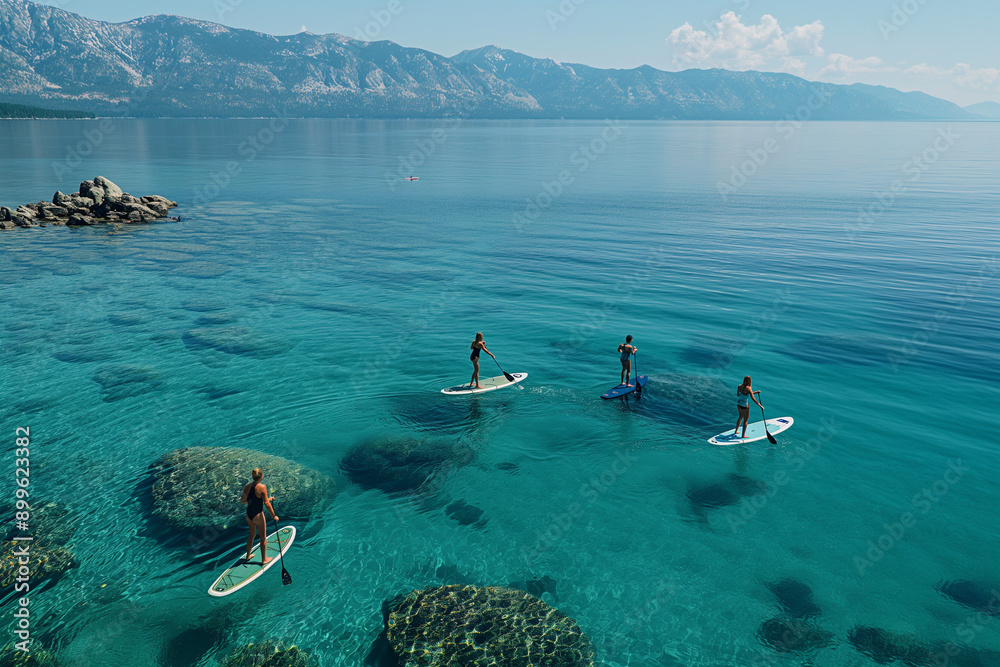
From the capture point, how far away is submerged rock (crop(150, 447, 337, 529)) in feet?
64.4

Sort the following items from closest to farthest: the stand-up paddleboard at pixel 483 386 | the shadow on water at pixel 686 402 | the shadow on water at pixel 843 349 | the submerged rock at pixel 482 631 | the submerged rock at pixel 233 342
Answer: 1. the submerged rock at pixel 482 631
2. the shadow on water at pixel 686 402
3. the stand-up paddleboard at pixel 483 386
4. the shadow on water at pixel 843 349
5. the submerged rock at pixel 233 342

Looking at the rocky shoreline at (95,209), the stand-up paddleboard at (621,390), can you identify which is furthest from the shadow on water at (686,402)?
the rocky shoreline at (95,209)

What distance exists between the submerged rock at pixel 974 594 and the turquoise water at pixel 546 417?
0.37 metres

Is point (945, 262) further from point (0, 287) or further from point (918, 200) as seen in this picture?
point (0, 287)

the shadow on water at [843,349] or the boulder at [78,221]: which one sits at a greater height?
the shadow on water at [843,349]

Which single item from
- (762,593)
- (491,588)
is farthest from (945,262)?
(491,588)

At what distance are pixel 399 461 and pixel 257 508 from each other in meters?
6.89

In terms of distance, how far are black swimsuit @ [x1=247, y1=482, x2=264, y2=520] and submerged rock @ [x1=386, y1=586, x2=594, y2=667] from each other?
5.10m

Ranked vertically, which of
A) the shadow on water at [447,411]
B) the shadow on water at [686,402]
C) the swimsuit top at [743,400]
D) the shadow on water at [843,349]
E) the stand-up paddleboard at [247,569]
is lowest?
the stand-up paddleboard at [247,569]

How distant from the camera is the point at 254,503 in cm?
1708

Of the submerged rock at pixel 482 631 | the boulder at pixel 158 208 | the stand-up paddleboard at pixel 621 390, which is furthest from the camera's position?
the boulder at pixel 158 208

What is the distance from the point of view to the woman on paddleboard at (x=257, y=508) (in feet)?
55.6

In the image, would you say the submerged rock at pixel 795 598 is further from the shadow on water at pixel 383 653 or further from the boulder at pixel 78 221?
the boulder at pixel 78 221

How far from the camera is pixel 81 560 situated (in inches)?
695
